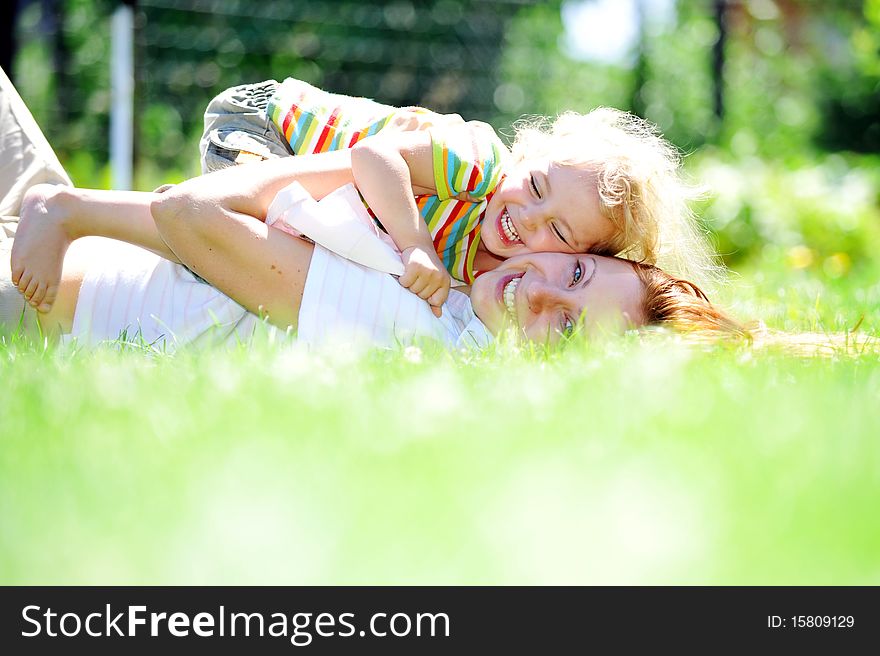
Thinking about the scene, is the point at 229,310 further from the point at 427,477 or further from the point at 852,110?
the point at 852,110

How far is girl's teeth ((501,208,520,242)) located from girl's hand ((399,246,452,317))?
0.87 ft

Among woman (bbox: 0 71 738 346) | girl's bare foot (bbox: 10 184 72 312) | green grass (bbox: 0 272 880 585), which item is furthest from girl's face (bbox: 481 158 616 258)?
girl's bare foot (bbox: 10 184 72 312)

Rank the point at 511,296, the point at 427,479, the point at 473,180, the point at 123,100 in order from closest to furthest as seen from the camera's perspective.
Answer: the point at 427,479
the point at 511,296
the point at 473,180
the point at 123,100

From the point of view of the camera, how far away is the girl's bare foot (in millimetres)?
2617

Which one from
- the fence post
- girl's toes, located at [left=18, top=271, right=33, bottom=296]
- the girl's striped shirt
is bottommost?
girl's toes, located at [left=18, top=271, right=33, bottom=296]

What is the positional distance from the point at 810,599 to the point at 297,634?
640 mm

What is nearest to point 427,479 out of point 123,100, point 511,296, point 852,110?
point 511,296

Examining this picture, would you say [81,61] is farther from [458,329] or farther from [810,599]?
[810,599]

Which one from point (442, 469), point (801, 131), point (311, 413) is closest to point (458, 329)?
point (311, 413)

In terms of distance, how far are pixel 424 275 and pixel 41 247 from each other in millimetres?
991

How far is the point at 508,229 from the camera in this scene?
282 centimetres

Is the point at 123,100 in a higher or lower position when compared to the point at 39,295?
higher

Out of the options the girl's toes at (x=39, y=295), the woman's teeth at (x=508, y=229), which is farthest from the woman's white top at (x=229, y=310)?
the woman's teeth at (x=508, y=229)

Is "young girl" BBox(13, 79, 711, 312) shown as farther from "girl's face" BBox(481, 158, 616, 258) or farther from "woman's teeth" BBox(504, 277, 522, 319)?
"woman's teeth" BBox(504, 277, 522, 319)
